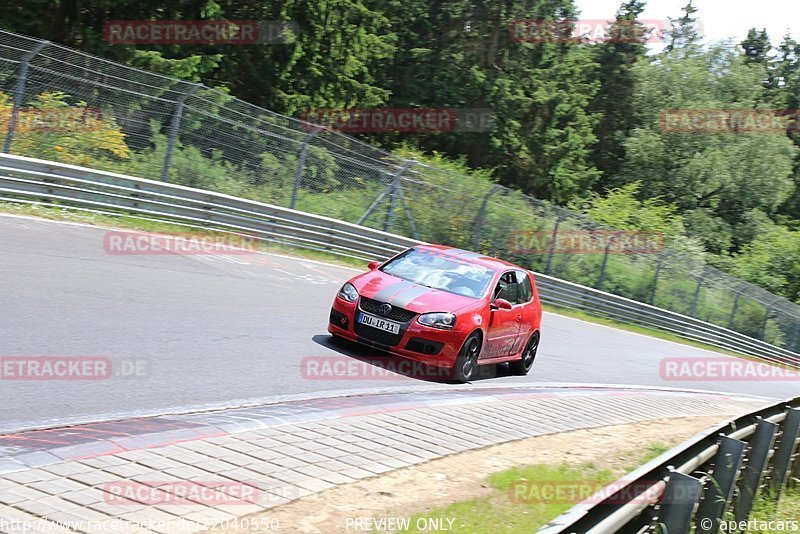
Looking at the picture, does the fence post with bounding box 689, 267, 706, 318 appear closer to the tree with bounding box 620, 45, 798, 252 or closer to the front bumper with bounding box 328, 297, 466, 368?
the tree with bounding box 620, 45, 798, 252

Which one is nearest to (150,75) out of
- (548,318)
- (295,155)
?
(295,155)

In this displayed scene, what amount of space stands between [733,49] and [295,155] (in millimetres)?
52887

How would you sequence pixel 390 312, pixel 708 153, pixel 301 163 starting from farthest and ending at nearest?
pixel 708 153, pixel 301 163, pixel 390 312

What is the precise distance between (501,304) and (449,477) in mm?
5282

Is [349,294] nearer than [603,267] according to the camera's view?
Yes

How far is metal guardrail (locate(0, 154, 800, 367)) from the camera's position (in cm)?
1589

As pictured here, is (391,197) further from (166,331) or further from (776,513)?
(776,513)

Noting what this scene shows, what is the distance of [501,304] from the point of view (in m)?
11.9

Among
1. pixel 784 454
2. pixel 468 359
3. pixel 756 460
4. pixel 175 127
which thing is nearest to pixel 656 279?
pixel 175 127

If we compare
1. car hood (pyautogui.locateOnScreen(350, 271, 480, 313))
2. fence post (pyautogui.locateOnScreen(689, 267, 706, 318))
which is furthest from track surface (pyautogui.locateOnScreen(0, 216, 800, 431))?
fence post (pyautogui.locateOnScreen(689, 267, 706, 318))

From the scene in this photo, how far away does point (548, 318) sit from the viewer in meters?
23.7

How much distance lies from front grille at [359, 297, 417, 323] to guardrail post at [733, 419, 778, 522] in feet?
14.5

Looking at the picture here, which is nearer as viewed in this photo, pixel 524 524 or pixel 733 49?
pixel 524 524

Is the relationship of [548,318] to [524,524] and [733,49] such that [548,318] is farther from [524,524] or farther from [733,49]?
[733,49]
